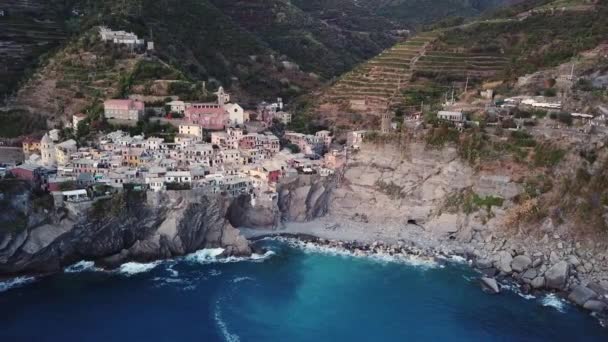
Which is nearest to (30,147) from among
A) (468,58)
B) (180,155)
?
(180,155)

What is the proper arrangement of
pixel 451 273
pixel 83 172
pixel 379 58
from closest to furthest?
1. pixel 451 273
2. pixel 83 172
3. pixel 379 58

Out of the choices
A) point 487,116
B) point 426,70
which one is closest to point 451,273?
point 487,116

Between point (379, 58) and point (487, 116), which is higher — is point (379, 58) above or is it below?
above

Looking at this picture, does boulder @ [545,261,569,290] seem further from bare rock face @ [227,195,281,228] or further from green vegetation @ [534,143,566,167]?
bare rock face @ [227,195,281,228]

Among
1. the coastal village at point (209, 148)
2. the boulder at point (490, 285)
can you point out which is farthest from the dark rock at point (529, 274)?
the coastal village at point (209, 148)

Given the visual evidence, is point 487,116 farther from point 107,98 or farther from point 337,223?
point 107,98

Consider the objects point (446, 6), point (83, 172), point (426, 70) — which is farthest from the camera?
point (446, 6)
